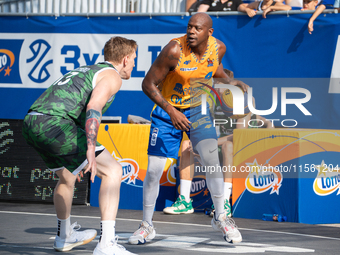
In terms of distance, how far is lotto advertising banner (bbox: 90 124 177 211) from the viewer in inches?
252

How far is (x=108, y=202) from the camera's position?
10.8ft

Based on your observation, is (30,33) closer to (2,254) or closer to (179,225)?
(179,225)

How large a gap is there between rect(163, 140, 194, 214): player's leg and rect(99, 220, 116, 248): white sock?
2810 millimetres

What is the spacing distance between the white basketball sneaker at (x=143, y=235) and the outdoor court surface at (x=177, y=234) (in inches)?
2.4

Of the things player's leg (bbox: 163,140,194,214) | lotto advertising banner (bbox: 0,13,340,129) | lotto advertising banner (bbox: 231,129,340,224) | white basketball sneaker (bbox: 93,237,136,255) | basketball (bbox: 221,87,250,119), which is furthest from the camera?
lotto advertising banner (bbox: 0,13,340,129)

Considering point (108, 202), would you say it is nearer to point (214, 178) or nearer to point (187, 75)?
point (214, 178)

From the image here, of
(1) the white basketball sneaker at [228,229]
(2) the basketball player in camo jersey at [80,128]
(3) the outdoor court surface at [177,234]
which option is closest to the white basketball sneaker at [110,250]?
(2) the basketball player in camo jersey at [80,128]

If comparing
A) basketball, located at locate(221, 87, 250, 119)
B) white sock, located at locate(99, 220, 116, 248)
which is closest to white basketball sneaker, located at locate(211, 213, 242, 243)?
white sock, located at locate(99, 220, 116, 248)

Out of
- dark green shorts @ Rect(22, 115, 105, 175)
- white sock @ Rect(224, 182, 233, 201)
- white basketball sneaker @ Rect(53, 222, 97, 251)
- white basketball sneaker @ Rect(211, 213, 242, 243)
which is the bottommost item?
white basketball sneaker @ Rect(53, 222, 97, 251)

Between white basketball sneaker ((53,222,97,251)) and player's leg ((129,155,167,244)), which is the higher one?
player's leg ((129,155,167,244))

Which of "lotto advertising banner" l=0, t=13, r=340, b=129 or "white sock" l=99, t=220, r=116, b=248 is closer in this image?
"white sock" l=99, t=220, r=116, b=248

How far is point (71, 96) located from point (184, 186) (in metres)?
3.02

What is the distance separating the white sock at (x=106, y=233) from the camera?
3.20m

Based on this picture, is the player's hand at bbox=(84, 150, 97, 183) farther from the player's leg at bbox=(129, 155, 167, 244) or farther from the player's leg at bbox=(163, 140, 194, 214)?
the player's leg at bbox=(163, 140, 194, 214)
